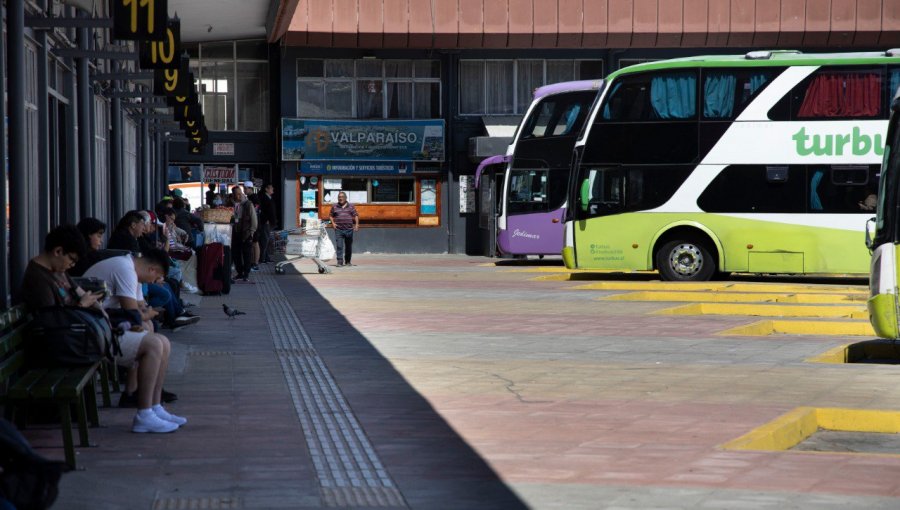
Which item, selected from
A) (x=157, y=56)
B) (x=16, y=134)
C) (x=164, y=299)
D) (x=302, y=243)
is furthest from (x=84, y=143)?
(x=302, y=243)

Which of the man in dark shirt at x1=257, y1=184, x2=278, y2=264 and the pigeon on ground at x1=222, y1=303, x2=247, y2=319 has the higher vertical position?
the man in dark shirt at x1=257, y1=184, x2=278, y2=264

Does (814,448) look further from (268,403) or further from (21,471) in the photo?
(21,471)

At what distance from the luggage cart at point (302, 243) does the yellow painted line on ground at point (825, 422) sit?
1944 centimetres

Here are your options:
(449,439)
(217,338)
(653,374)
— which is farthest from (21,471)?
(217,338)

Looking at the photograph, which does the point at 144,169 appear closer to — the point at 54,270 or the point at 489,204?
the point at 489,204

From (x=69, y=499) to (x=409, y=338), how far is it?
857 centimetres

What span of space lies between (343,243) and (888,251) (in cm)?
2128

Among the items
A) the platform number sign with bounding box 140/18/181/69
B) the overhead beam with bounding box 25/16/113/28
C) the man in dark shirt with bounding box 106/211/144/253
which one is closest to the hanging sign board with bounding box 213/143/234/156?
the platform number sign with bounding box 140/18/181/69

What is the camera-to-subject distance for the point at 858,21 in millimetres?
40375

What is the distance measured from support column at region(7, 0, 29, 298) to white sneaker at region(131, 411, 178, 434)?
8.58 ft

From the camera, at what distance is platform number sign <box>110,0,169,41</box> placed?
13.0 m

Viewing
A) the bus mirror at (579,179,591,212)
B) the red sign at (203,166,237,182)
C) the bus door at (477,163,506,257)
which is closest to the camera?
Answer: the bus mirror at (579,179,591,212)

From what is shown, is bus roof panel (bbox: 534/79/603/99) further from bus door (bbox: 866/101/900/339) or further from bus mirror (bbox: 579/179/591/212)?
bus door (bbox: 866/101/900/339)

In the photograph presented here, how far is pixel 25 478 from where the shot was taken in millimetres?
4512
